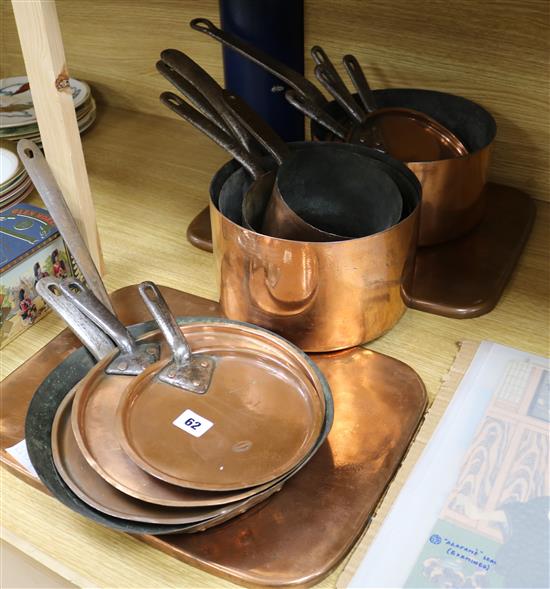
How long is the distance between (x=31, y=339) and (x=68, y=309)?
12cm

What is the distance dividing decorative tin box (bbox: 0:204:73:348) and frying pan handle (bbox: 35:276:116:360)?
3.1 inches

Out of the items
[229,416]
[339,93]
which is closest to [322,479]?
[229,416]

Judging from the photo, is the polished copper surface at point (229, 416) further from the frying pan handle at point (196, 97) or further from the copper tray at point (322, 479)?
the frying pan handle at point (196, 97)

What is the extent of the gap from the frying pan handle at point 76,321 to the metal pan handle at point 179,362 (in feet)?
0.18

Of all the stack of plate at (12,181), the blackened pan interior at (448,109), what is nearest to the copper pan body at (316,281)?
the blackened pan interior at (448,109)

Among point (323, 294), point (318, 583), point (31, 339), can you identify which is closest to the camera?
point (318, 583)

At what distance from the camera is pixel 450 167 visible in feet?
2.66

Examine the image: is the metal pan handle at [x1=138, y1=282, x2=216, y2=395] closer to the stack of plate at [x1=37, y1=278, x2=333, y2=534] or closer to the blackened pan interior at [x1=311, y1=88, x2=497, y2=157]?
the stack of plate at [x1=37, y1=278, x2=333, y2=534]

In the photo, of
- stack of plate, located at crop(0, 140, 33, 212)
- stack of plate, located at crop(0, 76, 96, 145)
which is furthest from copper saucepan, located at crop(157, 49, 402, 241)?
stack of plate, located at crop(0, 76, 96, 145)

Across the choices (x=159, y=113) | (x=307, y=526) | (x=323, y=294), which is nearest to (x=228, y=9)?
A: (x=159, y=113)

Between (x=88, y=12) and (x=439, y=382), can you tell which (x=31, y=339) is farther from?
(x=88, y=12)

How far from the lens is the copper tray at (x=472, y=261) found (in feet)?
2.68

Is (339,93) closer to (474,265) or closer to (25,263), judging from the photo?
(474,265)

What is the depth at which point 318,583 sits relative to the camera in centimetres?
57
